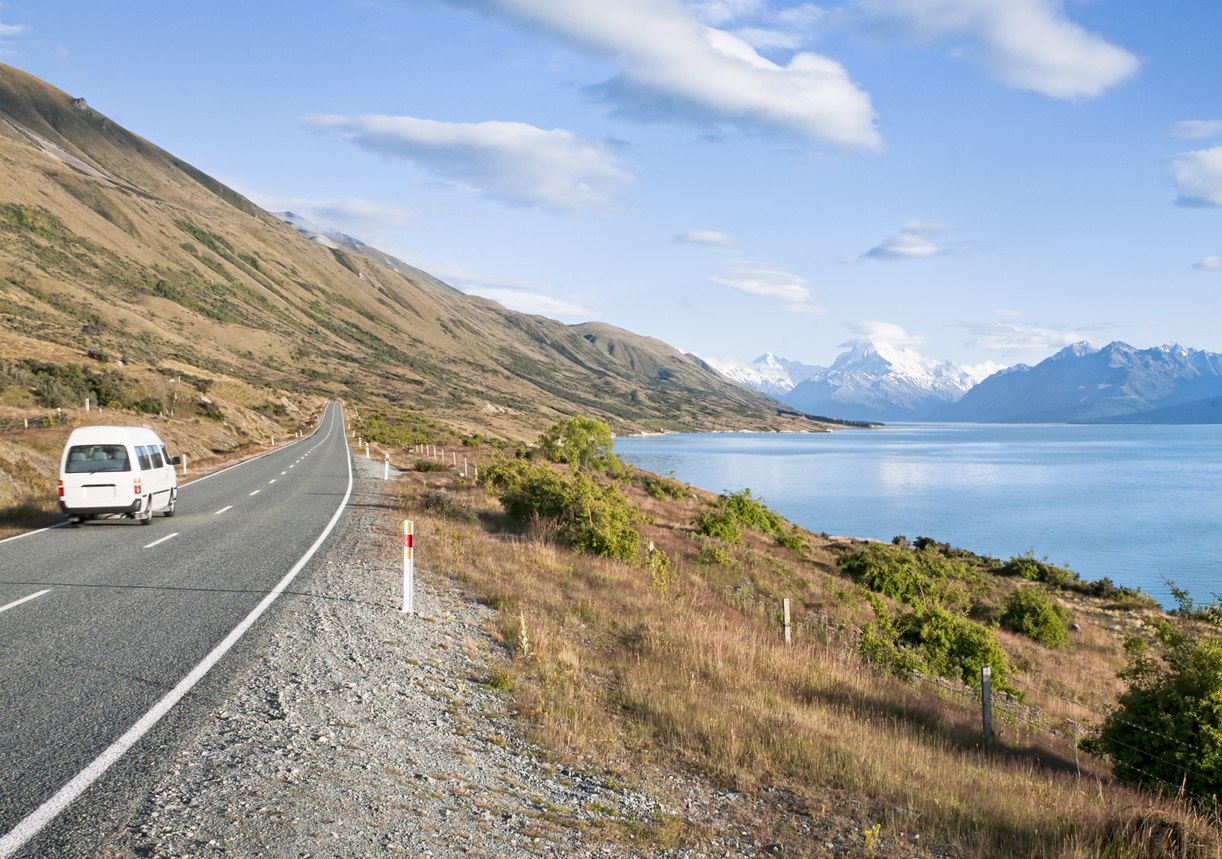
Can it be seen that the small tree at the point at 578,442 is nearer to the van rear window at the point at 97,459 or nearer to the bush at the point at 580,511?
the bush at the point at 580,511

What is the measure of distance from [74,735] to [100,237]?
211481mm

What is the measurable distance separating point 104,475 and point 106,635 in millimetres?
9591

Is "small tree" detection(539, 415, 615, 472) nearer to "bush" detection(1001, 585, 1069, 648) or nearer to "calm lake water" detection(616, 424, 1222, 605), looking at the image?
"calm lake water" detection(616, 424, 1222, 605)

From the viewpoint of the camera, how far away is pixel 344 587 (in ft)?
34.8

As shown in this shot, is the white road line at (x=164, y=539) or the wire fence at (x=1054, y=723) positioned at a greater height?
the white road line at (x=164, y=539)

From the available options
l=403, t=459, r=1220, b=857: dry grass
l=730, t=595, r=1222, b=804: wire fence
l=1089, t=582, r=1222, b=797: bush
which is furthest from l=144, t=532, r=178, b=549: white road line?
l=1089, t=582, r=1222, b=797: bush

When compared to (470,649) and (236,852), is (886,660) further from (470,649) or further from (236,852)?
(236,852)

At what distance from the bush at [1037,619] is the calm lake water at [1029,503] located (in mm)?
3608

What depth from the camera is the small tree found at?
5175 cm

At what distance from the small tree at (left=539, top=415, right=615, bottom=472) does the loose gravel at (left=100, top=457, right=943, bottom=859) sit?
44.3 m

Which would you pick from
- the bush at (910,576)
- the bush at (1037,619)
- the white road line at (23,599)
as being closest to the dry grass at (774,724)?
the white road line at (23,599)

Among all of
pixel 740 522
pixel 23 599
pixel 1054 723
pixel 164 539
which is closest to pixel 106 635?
pixel 23 599

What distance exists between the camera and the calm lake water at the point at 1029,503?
46625 mm

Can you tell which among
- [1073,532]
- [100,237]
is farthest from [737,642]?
[100,237]
